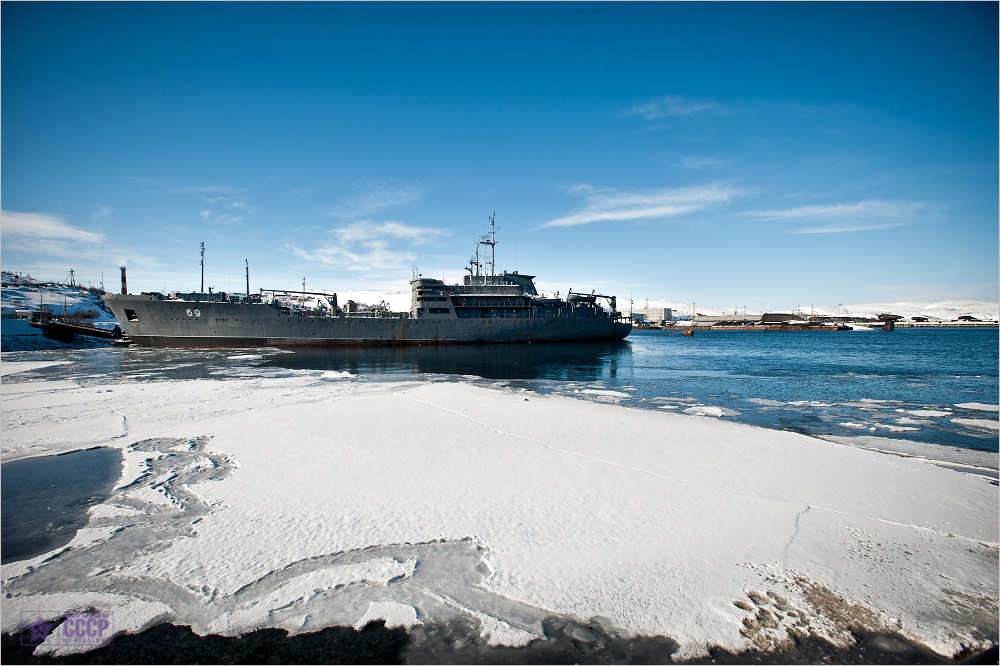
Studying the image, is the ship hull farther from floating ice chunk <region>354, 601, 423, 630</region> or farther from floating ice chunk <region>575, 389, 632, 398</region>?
floating ice chunk <region>354, 601, 423, 630</region>

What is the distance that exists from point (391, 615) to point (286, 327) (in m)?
43.8

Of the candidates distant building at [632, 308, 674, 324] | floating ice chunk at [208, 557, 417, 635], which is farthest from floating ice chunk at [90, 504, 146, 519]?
distant building at [632, 308, 674, 324]

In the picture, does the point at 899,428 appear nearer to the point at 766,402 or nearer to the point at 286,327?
the point at 766,402

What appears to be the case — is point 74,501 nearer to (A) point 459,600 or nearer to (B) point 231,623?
(B) point 231,623

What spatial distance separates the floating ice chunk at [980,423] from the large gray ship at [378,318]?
3730 cm

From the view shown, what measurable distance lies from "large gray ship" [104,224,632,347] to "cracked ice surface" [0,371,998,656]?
35706 mm

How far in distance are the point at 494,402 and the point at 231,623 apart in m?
9.79

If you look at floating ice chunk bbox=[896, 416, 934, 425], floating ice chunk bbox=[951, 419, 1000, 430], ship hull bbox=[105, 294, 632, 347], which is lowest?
floating ice chunk bbox=[951, 419, 1000, 430]

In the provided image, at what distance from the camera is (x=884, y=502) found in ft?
18.4

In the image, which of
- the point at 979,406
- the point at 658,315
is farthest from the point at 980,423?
the point at 658,315

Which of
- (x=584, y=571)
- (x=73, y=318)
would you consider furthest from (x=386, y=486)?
(x=73, y=318)

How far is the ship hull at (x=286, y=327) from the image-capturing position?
39.5m

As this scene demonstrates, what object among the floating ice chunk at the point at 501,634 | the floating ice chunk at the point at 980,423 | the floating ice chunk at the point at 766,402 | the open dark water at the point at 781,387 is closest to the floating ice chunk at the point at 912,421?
the open dark water at the point at 781,387

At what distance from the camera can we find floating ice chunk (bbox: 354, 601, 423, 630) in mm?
3439
